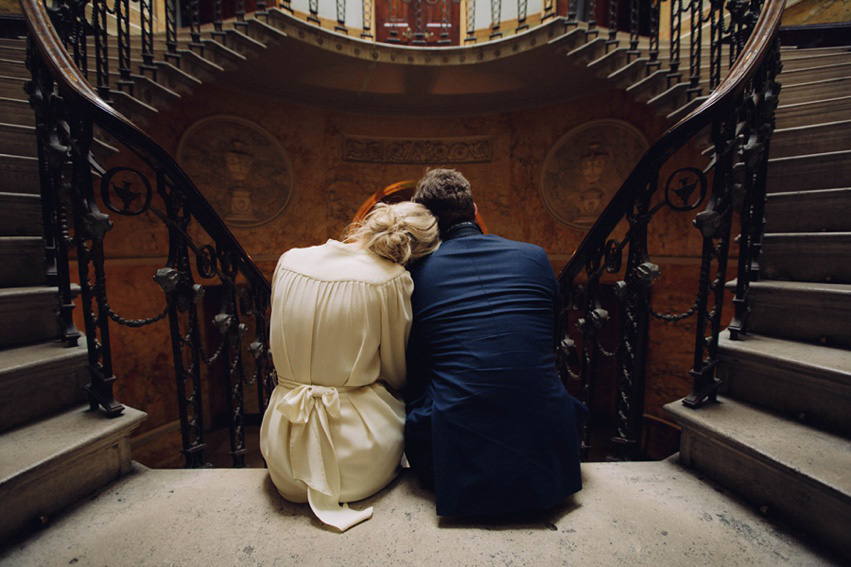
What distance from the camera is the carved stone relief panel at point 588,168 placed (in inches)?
187

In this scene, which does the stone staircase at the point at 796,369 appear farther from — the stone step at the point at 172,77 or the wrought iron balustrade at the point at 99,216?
the stone step at the point at 172,77

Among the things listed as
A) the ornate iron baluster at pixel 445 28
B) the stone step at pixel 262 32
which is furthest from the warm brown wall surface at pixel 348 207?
the stone step at pixel 262 32

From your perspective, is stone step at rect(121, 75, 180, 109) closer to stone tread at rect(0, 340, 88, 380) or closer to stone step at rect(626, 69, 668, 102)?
stone tread at rect(0, 340, 88, 380)

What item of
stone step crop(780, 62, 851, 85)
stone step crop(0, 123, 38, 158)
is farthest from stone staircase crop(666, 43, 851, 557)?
stone step crop(0, 123, 38, 158)

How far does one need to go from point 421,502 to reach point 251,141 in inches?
194

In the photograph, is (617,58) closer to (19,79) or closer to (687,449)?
(687,449)

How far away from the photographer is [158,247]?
14.2ft

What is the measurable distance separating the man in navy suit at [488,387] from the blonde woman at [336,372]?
100mm

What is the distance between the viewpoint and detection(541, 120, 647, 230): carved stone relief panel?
475 cm

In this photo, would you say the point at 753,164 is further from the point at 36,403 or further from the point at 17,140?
the point at 17,140

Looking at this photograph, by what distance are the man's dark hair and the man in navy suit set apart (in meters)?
0.11

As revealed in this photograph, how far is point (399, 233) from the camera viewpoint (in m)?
1.26

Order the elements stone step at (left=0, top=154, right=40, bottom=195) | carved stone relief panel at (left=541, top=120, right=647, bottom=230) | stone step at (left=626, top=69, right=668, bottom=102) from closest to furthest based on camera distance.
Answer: stone step at (left=0, top=154, right=40, bottom=195)
stone step at (left=626, top=69, right=668, bottom=102)
carved stone relief panel at (left=541, top=120, right=647, bottom=230)

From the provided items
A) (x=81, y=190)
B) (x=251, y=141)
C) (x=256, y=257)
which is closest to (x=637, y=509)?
(x=81, y=190)
